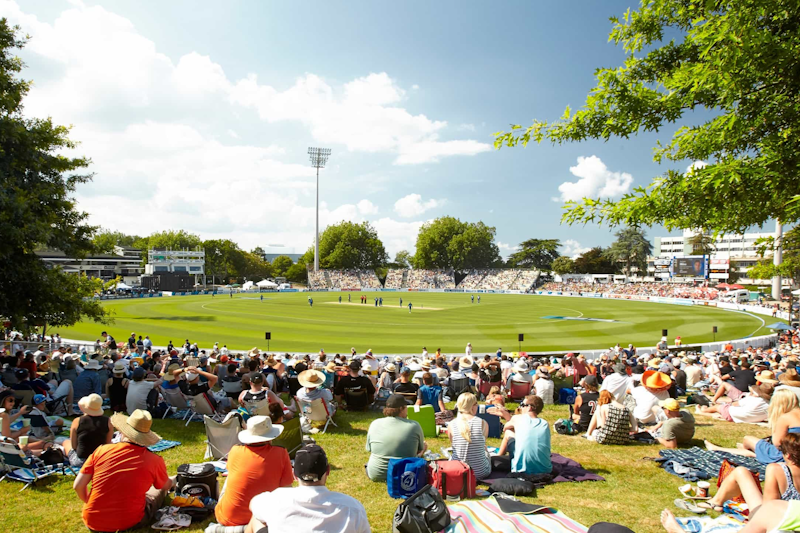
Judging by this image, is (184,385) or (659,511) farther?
(184,385)

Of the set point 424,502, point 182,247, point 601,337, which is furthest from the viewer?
point 182,247

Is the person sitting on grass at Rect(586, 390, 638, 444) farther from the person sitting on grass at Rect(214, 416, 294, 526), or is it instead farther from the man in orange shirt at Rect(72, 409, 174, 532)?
the man in orange shirt at Rect(72, 409, 174, 532)

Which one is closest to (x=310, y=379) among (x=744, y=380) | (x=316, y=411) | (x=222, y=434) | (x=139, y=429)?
(x=316, y=411)

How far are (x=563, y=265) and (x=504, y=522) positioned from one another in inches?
5875

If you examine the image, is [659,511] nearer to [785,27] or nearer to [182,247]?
[785,27]

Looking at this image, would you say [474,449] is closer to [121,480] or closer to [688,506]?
[688,506]

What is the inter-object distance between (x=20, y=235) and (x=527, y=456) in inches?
502

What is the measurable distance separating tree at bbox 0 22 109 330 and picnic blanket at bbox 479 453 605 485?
12.3 m

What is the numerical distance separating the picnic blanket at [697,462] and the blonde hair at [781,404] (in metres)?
0.68

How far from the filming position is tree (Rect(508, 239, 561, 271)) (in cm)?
15575

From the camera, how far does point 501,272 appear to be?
405 ft

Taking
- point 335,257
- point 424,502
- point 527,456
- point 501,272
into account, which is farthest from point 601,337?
point 335,257

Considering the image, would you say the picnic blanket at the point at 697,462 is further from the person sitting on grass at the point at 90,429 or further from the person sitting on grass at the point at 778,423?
the person sitting on grass at the point at 90,429

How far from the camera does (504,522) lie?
4.68m
